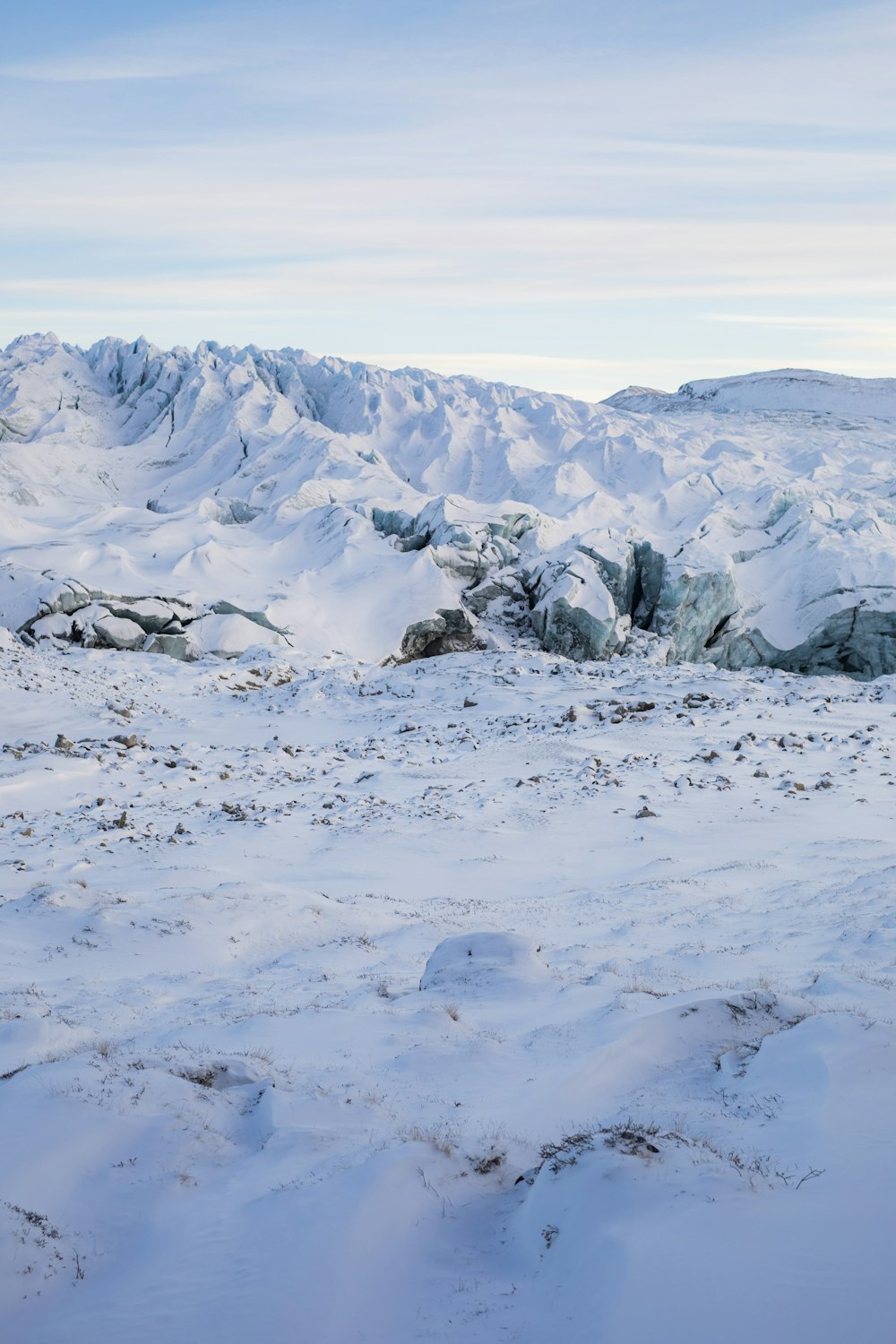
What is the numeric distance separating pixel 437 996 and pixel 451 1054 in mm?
832

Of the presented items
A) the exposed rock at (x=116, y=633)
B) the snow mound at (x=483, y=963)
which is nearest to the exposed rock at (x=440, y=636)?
the exposed rock at (x=116, y=633)

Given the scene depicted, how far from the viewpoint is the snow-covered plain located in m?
2.65

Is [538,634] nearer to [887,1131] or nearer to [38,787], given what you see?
[38,787]

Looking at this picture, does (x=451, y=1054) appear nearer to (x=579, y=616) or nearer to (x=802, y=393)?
(x=579, y=616)

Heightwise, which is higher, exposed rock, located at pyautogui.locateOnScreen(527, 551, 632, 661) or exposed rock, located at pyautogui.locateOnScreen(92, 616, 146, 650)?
exposed rock, located at pyautogui.locateOnScreen(527, 551, 632, 661)

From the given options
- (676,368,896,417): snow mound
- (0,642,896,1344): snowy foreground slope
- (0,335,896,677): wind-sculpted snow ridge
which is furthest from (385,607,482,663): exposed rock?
(676,368,896,417): snow mound

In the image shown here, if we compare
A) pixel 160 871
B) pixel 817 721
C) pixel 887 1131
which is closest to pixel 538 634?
pixel 817 721

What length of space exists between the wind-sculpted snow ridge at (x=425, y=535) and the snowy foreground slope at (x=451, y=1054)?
48.5ft

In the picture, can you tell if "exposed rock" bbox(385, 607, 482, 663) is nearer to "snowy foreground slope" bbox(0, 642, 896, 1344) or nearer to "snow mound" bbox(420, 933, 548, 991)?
"snowy foreground slope" bbox(0, 642, 896, 1344)

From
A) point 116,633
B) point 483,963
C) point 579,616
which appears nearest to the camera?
point 483,963

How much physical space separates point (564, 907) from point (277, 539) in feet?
87.6

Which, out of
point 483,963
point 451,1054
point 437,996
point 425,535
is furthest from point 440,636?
point 451,1054

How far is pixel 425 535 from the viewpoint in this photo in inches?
1256

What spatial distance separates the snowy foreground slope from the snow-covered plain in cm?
2
